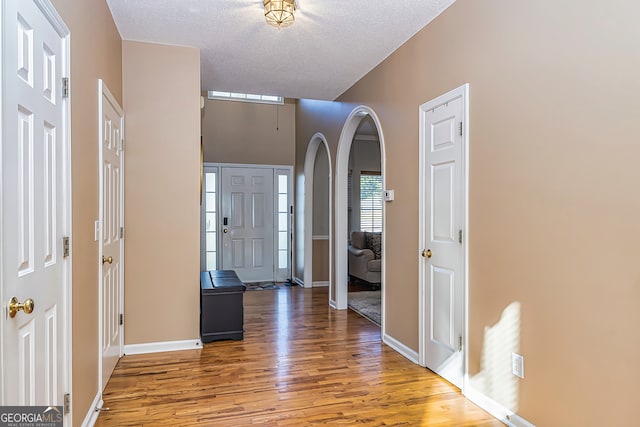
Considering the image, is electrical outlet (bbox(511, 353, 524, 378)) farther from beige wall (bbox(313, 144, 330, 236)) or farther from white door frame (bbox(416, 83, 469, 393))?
beige wall (bbox(313, 144, 330, 236))

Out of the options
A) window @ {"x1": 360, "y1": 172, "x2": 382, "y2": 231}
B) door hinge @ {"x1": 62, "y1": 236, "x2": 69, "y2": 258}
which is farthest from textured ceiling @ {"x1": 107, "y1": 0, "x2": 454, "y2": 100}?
window @ {"x1": 360, "y1": 172, "x2": 382, "y2": 231}

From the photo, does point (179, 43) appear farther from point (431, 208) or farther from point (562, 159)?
point (562, 159)

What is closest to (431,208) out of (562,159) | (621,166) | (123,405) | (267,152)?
(562,159)

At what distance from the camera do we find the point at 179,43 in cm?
351

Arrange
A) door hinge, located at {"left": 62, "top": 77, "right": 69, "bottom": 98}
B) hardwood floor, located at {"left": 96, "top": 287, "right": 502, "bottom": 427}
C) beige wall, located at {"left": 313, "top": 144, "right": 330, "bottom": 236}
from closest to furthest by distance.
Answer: door hinge, located at {"left": 62, "top": 77, "right": 69, "bottom": 98} < hardwood floor, located at {"left": 96, "top": 287, "right": 502, "bottom": 427} < beige wall, located at {"left": 313, "top": 144, "right": 330, "bottom": 236}

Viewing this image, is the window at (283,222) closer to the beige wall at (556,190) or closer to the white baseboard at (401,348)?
the white baseboard at (401,348)

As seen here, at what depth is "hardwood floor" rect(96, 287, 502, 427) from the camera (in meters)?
2.39

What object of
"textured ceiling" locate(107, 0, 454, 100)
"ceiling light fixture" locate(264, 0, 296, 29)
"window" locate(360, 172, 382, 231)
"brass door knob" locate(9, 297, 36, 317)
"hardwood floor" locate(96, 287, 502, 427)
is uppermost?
"textured ceiling" locate(107, 0, 454, 100)

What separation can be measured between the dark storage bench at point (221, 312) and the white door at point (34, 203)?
72.5 inches

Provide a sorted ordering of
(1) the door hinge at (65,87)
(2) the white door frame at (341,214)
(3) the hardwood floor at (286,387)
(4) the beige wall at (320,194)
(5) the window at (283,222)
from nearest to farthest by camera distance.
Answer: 1. (1) the door hinge at (65,87)
2. (3) the hardwood floor at (286,387)
3. (2) the white door frame at (341,214)
4. (4) the beige wall at (320,194)
5. (5) the window at (283,222)

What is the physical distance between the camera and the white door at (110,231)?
2.63 meters

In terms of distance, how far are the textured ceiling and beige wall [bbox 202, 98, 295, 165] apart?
2582 mm

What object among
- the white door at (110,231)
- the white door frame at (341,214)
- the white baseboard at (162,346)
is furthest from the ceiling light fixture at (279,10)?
the white baseboard at (162,346)

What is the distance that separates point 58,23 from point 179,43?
189 centimetres
